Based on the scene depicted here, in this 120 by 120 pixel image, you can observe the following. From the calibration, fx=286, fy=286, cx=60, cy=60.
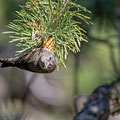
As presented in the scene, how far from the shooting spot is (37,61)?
0.57 metres

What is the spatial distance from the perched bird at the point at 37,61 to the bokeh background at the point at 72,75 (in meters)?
0.87

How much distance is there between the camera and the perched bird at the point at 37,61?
1.83ft

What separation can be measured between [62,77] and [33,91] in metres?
0.30

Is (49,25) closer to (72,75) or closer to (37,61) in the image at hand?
(37,61)

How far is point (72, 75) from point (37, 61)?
4.84ft

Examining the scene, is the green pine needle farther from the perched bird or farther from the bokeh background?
the bokeh background

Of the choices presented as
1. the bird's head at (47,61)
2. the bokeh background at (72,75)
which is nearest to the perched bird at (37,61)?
the bird's head at (47,61)

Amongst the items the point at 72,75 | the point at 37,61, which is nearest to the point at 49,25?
the point at 37,61

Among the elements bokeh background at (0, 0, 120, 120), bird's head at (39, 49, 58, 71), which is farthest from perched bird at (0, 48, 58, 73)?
bokeh background at (0, 0, 120, 120)

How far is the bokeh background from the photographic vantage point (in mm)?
1528

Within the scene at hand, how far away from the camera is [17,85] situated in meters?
2.41

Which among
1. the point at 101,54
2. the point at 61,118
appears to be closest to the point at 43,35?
the point at 101,54

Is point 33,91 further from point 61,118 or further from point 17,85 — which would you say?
point 61,118

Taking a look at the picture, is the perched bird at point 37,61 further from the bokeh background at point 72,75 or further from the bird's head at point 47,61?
the bokeh background at point 72,75
